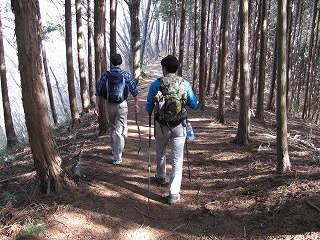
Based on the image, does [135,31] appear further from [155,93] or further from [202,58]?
[155,93]

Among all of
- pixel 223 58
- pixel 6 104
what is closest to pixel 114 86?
pixel 223 58

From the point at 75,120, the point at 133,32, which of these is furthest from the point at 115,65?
the point at 133,32

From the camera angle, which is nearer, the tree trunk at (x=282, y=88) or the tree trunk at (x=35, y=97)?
the tree trunk at (x=35, y=97)

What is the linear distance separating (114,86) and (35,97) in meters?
1.64

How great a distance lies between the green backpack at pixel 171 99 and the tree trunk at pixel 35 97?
5.69 feet

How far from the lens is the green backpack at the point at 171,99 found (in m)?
4.32

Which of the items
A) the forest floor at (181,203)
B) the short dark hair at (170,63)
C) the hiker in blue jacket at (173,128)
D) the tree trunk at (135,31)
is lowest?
the forest floor at (181,203)

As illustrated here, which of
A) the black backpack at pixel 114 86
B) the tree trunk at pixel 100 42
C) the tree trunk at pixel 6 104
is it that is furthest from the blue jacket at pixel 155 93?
the tree trunk at pixel 6 104

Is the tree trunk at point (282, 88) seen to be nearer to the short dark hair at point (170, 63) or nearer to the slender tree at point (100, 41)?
the short dark hair at point (170, 63)

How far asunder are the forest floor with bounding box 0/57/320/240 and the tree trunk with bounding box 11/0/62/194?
27cm

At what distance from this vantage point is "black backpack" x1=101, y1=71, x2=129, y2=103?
18.5 ft

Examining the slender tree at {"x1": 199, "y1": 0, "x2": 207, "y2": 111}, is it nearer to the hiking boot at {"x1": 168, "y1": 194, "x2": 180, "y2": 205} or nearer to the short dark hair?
the short dark hair

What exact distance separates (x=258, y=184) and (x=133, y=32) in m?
16.2

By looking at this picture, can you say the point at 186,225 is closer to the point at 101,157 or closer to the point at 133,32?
the point at 101,157
